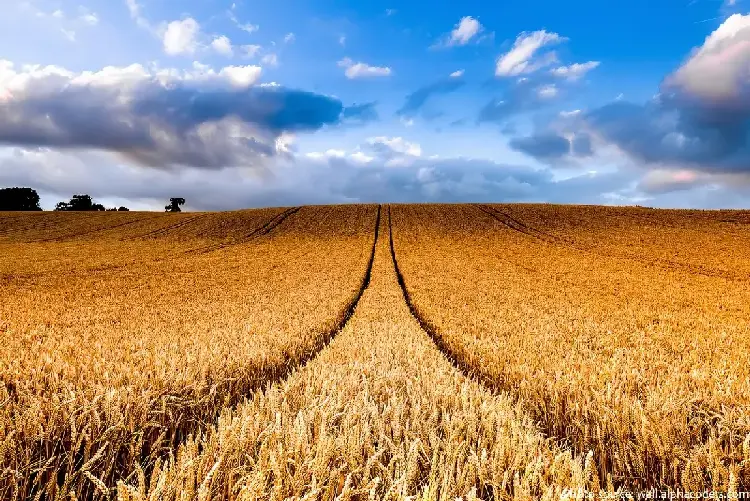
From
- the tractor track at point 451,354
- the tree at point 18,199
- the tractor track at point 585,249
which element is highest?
the tree at point 18,199

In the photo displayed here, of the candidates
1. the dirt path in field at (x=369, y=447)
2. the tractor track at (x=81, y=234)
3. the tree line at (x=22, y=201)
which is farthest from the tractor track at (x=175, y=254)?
the tree line at (x=22, y=201)

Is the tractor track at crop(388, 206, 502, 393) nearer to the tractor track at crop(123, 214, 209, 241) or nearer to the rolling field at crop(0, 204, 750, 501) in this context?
the rolling field at crop(0, 204, 750, 501)

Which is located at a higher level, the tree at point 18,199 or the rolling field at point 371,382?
the tree at point 18,199

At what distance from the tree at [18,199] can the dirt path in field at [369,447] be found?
12841cm

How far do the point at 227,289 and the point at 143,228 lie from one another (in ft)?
144

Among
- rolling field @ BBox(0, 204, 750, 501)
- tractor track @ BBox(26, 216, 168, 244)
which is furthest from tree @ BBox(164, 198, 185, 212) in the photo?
rolling field @ BBox(0, 204, 750, 501)

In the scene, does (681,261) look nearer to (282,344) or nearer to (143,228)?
(282,344)

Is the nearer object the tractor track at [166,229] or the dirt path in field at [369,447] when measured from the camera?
the dirt path in field at [369,447]

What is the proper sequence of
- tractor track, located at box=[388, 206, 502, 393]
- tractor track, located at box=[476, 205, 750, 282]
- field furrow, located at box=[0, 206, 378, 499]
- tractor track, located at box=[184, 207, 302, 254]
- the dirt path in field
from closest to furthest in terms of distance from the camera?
the dirt path in field, field furrow, located at box=[0, 206, 378, 499], tractor track, located at box=[388, 206, 502, 393], tractor track, located at box=[476, 205, 750, 282], tractor track, located at box=[184, 207, 302, 254]

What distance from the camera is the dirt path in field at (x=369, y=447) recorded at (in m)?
2.35

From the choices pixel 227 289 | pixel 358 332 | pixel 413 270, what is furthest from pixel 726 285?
pixel 227 289

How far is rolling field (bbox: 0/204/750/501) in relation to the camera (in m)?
2.62

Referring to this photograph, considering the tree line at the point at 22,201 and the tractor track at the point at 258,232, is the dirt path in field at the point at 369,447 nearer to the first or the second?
the tractor track at the point at 258,232

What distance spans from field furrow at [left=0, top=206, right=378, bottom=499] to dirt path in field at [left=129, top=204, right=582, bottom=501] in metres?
0.54
